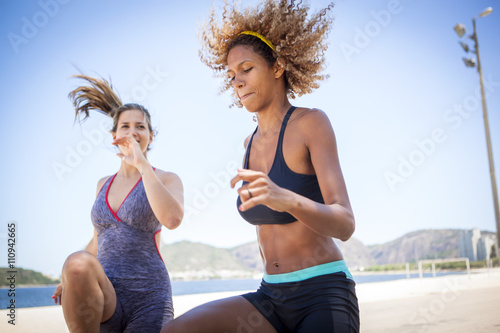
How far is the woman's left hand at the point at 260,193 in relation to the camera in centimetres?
132

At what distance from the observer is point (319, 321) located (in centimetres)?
168

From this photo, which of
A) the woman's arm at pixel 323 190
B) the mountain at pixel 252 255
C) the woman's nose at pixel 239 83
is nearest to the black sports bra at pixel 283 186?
the woman's arm at pixel 323 190

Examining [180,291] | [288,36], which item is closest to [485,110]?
[288,36]

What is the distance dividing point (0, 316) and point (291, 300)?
4.86m

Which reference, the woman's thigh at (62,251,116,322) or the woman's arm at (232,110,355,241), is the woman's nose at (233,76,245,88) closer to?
the woman's arm at (232,110,355,241)

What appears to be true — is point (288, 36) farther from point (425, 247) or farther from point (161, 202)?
point (425, 247)

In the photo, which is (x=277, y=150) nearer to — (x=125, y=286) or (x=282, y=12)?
(x=282, y=12)

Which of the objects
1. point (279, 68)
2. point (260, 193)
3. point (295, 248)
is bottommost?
point (295, 248)

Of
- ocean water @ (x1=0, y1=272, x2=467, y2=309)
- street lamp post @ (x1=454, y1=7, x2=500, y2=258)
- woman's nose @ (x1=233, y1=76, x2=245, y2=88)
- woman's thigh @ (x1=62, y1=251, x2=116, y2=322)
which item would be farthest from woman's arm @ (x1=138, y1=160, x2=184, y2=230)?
ocean water @ (x1=0, y1=272, x2=467, y2=309)

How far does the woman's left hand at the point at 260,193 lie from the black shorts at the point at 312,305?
610mm

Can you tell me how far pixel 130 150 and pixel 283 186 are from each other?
143 cm

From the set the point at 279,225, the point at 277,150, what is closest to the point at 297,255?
the point at 279,225

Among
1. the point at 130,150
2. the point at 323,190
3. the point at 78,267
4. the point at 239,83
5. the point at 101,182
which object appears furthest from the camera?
the point at 101,182

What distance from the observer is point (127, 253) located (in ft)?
8.89
